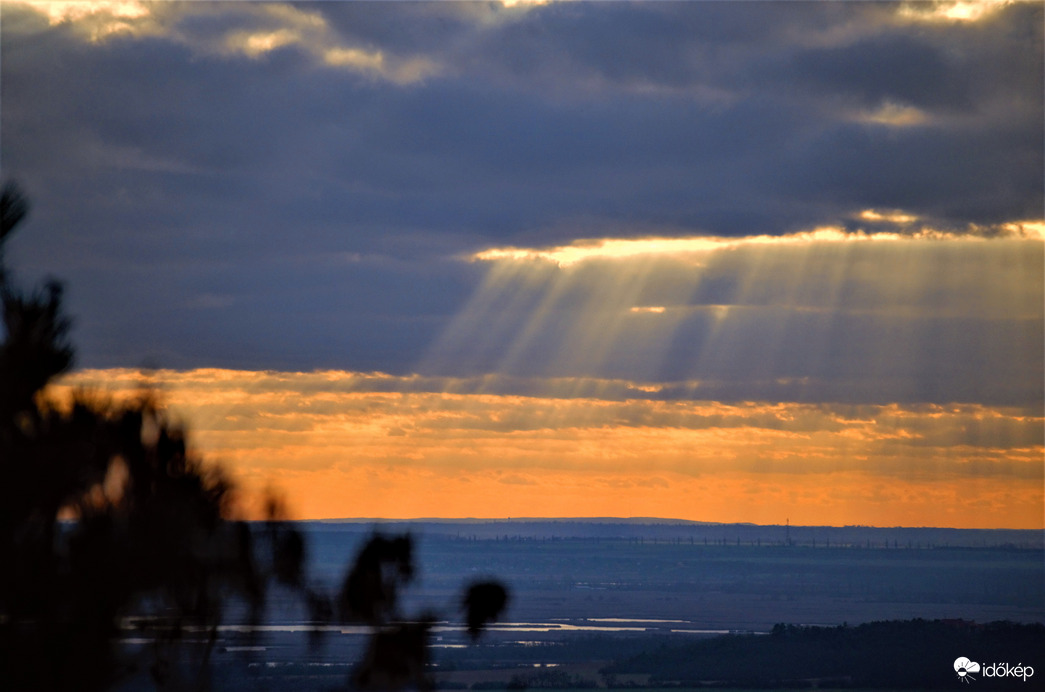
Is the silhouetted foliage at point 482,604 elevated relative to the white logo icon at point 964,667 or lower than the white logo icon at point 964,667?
lower

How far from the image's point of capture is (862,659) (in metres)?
Result: 127

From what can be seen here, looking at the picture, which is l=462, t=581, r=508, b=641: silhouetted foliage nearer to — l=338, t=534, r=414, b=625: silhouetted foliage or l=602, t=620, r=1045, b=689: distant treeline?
l=338, t=534, r=414, b=625: silhouetted foliage

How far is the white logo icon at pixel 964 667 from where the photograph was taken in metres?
121

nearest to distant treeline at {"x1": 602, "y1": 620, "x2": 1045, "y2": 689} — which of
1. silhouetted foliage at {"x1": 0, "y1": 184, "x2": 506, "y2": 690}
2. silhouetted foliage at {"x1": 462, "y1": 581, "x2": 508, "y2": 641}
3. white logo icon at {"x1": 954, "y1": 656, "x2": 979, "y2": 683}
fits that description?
white logo icon at {"x1": 954, "y1": 656, "x2": 979, "y2": 683}

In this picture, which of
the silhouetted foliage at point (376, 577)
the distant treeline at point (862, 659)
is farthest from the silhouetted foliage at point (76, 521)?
the distant treeline at point (862, 659)

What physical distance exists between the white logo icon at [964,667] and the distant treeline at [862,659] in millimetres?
466

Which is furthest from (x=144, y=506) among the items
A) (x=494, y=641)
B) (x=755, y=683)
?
(x=494, y=641)

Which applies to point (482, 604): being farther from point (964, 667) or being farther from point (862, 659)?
point (862, 659)

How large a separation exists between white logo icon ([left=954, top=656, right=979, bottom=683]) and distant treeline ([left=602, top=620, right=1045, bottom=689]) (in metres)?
0.47

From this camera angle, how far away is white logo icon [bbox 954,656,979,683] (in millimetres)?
120875

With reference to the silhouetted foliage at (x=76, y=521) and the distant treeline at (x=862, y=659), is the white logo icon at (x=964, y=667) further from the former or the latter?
the silhouetted foliage at (x=76, y=521)

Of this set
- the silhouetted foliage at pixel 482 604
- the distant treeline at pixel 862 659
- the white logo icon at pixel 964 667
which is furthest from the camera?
the white logo icon at pixel 964 667

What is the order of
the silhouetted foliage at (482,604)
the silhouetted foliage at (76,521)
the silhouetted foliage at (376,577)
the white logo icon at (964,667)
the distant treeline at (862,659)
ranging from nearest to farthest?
the silhouetted foliage at (76,521) < the silhouetted foliage at (482,604) < the silhouetted foliage at (376,577) < the distant treeline at (862,659) < the white logo icon at (964,667)

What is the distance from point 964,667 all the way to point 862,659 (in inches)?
388
